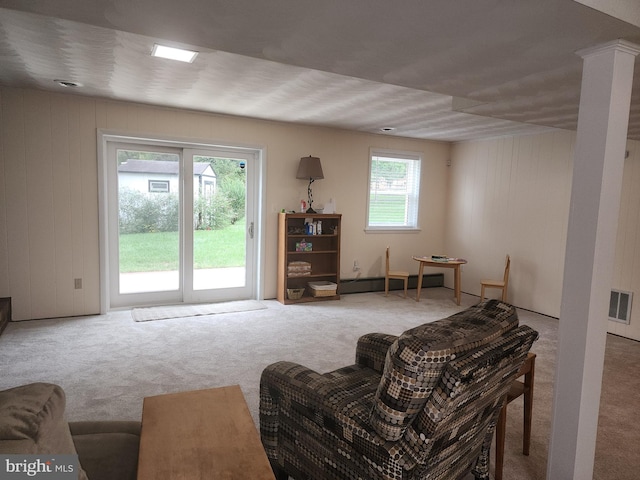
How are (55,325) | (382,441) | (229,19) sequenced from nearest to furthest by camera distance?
(382,441), (229,19), (55,325)

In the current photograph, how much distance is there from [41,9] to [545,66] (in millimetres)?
2467

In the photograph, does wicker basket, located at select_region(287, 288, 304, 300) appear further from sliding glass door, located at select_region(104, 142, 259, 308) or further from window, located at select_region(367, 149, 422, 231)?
window, located at select_region(367, 149, 422, 231)

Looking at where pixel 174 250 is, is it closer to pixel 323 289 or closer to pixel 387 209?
pixel 323 289

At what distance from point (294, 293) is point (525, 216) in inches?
131

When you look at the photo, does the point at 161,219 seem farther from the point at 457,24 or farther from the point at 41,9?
the point at 457,24

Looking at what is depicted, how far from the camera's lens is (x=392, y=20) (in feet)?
5.82

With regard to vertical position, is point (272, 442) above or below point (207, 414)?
below

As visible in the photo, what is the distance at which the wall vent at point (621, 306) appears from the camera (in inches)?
185

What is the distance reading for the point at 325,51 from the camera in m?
2.17

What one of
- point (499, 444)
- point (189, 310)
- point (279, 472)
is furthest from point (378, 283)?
point (279, 472)

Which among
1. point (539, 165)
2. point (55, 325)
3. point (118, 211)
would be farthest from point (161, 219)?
point (539, 165)

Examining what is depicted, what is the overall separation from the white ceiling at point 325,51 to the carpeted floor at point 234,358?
219 cm

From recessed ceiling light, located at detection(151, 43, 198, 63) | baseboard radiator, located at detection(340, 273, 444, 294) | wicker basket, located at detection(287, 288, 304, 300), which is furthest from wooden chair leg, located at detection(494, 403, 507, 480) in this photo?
baseboard radiator, located at detection(340, 273, 444, 294)

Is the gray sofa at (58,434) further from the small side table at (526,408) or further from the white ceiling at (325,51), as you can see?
the small side table at (526,408)
